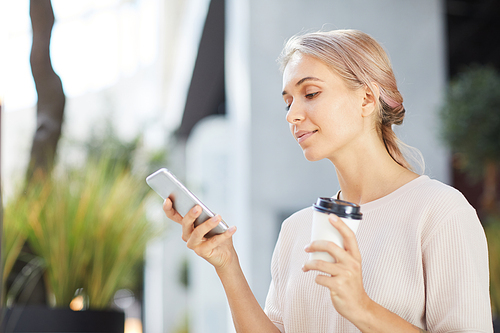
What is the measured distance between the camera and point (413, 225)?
42.4 inches

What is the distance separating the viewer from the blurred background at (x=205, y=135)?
2.38 m

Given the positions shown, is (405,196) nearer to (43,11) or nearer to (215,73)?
(43,11)

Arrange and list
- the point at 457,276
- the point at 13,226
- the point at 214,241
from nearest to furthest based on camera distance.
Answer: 1. the point at 457,276
2. the point at 214,241
3. the point at 13,226

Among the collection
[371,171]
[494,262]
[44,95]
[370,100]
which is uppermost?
[494,262]

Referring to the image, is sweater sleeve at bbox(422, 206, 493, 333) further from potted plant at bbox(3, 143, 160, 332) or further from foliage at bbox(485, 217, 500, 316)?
foliage at bbox(485, 217, 500, 316)

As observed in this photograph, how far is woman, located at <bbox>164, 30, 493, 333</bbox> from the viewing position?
38.4 inches

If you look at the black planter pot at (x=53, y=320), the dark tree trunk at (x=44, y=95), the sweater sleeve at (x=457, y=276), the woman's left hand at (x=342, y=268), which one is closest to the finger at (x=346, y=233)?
the woman's left hand at (x=342, y=268)

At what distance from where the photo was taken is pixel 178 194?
101 centimetres

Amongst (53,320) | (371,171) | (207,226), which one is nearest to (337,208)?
(207,226)

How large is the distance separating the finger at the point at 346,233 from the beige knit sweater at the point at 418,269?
0.98 feet

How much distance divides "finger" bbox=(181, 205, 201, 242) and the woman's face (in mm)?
303

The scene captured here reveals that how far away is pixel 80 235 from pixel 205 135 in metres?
6.18

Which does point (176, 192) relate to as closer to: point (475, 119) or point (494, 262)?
point (494, 262)

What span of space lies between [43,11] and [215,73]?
225 inches
